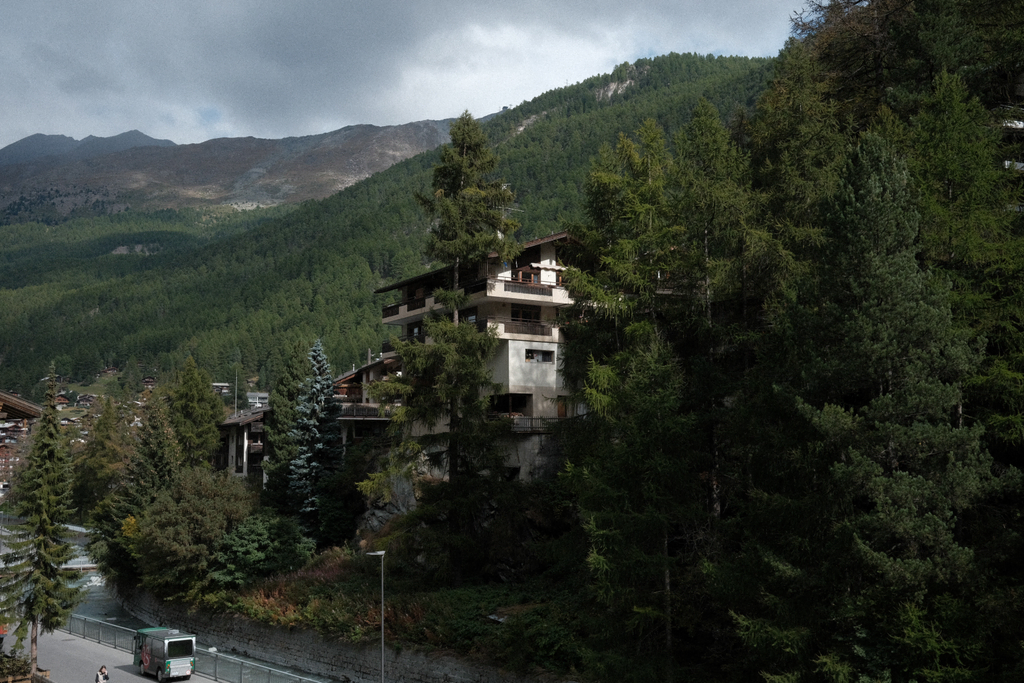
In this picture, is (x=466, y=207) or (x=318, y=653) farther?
(x=466, y=207)

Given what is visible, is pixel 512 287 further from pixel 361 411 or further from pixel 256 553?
pixel 256 553

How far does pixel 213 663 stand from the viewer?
1714 inches

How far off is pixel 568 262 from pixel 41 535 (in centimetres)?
2499

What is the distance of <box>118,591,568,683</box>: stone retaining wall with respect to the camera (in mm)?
33469

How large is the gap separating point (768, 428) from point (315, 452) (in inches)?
1370

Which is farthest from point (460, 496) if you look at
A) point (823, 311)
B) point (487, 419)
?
point (823, 311)

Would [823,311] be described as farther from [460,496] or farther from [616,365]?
[460,496]

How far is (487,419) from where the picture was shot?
138 ft

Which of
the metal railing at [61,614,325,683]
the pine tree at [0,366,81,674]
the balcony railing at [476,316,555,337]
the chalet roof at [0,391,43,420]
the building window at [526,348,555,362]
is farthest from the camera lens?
the building window at [526,348,555,362]

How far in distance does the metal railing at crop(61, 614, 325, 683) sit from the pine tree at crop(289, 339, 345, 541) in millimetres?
9019

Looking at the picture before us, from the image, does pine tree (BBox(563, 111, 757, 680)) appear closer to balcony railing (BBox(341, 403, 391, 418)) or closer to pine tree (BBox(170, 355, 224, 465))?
balcony railing (BBox(341, 403, 391, 418))

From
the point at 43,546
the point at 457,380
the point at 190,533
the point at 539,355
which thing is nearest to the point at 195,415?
the point at 190,533

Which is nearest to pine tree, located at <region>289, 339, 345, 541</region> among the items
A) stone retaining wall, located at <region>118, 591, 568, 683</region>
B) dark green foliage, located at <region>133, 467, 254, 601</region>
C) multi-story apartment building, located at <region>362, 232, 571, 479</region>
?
dark green foliage, located at <region>133, 467, 254, 601</region>

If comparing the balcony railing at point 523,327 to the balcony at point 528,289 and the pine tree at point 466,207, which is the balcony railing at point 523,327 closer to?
the balcony at point 528,289
